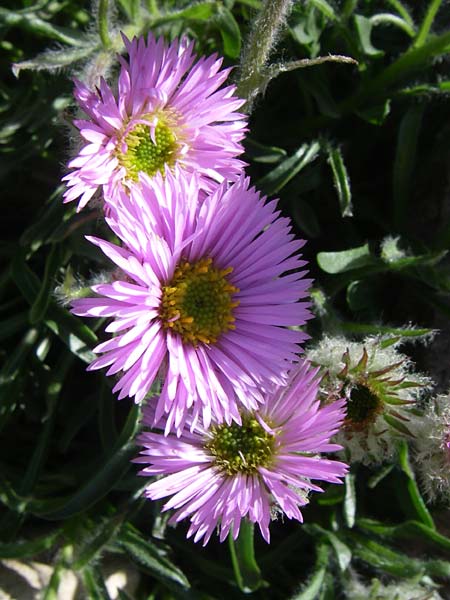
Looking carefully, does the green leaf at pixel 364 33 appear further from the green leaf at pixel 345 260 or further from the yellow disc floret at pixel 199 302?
the yellow disc floret at pixel 199 302

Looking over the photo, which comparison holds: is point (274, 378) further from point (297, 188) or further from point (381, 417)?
point (297, 188)

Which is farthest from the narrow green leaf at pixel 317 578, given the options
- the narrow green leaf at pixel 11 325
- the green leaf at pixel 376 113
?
the green leaf at pixel 376 113

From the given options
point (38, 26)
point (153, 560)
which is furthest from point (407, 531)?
point (38, 26)

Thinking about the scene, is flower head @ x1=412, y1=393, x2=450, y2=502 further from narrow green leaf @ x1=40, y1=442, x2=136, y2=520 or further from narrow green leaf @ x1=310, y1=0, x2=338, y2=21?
narrow green leaf @ x1=310, y1=0, x2=338, y2=21

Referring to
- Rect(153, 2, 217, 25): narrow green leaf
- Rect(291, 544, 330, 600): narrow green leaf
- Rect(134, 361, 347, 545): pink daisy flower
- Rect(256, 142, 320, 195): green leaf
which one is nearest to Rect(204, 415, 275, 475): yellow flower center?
Rect(134, 361, 347, 545): pink daisy flower


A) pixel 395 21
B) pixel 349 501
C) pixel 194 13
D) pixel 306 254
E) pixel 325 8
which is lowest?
pixel 349 501

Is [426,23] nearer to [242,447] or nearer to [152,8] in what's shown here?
[152,8]
